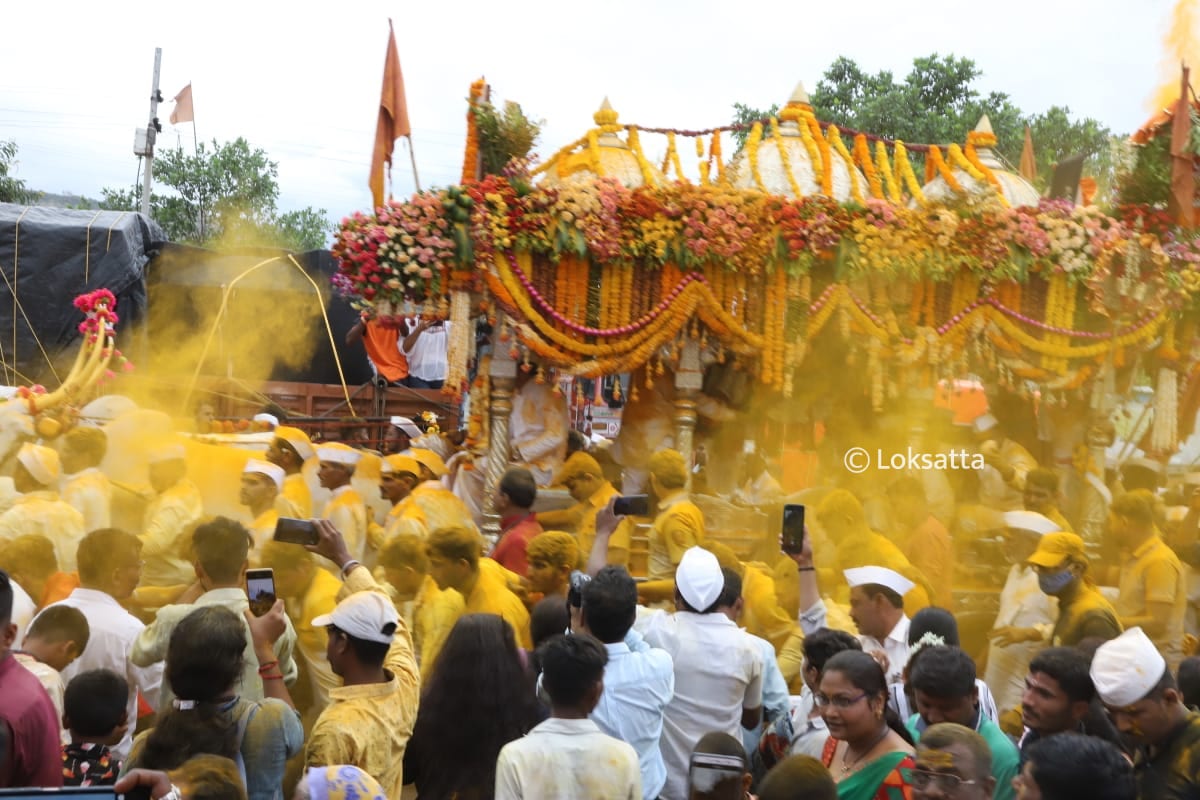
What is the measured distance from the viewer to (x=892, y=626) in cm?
527

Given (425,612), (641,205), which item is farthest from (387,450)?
(425,612)

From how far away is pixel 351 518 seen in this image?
803 centimetres

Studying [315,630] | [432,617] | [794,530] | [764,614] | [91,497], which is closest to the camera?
[794,530]

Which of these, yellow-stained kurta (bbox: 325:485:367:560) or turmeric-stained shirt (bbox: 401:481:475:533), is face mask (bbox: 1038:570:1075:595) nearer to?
turmeric-stained shirt (bbox: 401:481:475:533)

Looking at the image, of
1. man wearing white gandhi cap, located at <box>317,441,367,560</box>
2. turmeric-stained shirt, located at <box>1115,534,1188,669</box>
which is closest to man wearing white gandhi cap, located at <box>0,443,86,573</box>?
man wearing white gandhi cap, located at <box>317,441,367,560</box>

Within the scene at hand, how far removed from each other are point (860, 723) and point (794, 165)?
8342 millimetres

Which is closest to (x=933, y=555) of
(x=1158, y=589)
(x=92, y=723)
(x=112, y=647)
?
(x=1158, y=589)

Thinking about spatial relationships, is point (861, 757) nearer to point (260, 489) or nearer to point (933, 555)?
point (933, 555)

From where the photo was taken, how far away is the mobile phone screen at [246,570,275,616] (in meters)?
4.37

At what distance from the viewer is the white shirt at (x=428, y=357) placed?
1789 centimetres

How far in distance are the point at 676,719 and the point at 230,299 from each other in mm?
13166

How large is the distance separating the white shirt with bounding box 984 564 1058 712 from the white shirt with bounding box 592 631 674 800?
10.4 ft

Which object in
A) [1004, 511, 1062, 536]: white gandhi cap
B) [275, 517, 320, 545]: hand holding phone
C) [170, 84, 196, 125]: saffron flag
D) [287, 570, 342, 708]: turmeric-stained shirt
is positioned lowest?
[287, 570, 342, 708]: turmeric-stained shirt

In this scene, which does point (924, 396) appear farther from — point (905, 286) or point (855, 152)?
point (855, 152)
